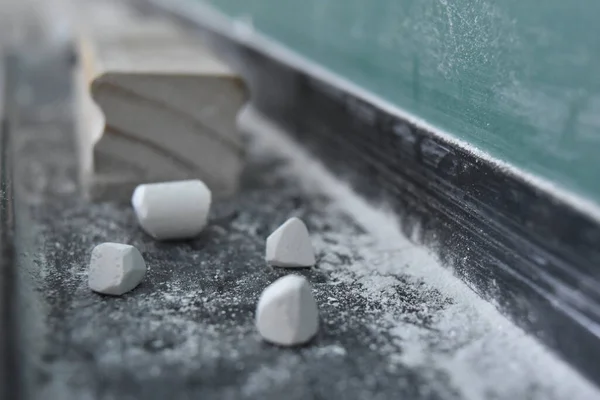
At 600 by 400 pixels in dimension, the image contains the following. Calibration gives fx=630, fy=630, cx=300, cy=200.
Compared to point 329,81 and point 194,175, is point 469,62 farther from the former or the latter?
point 194,175

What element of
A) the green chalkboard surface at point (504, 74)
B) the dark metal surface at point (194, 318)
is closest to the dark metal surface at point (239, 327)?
the dark metal surface at point (194, 318)

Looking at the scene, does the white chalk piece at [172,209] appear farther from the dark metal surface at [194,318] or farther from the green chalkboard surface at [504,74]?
the green chalkboard surface at [504,74]

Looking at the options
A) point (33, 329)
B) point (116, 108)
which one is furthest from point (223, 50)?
point (33, 329)


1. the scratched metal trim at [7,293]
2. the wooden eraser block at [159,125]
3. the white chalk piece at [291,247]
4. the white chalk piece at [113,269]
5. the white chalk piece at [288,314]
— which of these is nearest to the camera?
the scratched metal trim at [7,293]

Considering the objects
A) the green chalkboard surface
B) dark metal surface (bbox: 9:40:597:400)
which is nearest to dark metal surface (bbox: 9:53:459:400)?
dark metal surface (bbox: 9:40:597:400)

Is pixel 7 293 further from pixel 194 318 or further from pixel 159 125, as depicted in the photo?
pixel 159 125

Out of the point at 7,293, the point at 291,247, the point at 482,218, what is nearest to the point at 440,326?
the point at 482,218

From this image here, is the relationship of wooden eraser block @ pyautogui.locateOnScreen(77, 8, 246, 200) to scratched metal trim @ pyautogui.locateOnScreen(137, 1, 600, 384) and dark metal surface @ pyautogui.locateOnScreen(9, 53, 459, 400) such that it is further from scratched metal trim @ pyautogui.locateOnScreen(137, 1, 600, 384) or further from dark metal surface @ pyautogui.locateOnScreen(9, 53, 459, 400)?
scratched metal trim @ pyautogui.locateOnScreen(137, 1, 600, 384)
